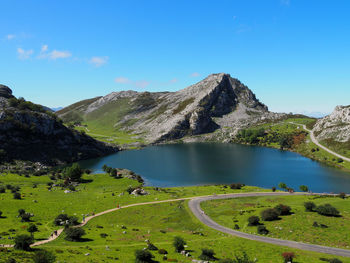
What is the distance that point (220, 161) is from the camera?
161 meters

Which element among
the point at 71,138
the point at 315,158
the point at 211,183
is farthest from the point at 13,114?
the point at 315,158

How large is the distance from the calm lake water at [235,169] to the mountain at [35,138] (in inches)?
696

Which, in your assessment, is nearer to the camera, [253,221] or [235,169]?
[253,221]

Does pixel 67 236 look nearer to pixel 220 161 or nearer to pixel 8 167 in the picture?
pixel 8 167

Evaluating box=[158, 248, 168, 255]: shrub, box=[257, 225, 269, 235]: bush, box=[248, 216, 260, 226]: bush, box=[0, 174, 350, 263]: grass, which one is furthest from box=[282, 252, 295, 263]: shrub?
box=[158, 248, 168, 255]: shrub

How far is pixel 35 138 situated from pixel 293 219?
555 feet

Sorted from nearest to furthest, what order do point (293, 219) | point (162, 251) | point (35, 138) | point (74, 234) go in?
point (162, 251), point (74, 234), point (293, 219), point (35, 138)

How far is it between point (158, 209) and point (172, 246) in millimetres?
27402

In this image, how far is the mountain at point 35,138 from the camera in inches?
5969

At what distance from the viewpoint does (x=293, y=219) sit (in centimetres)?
5600

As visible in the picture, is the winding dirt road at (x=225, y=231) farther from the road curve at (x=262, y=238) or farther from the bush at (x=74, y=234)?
the bush at (x=74, y=234)

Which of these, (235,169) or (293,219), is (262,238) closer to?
(293,219)

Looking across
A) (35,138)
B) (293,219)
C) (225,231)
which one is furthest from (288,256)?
(35,138)

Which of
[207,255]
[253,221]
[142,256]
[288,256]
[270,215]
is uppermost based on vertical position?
Answer: [142,256]
